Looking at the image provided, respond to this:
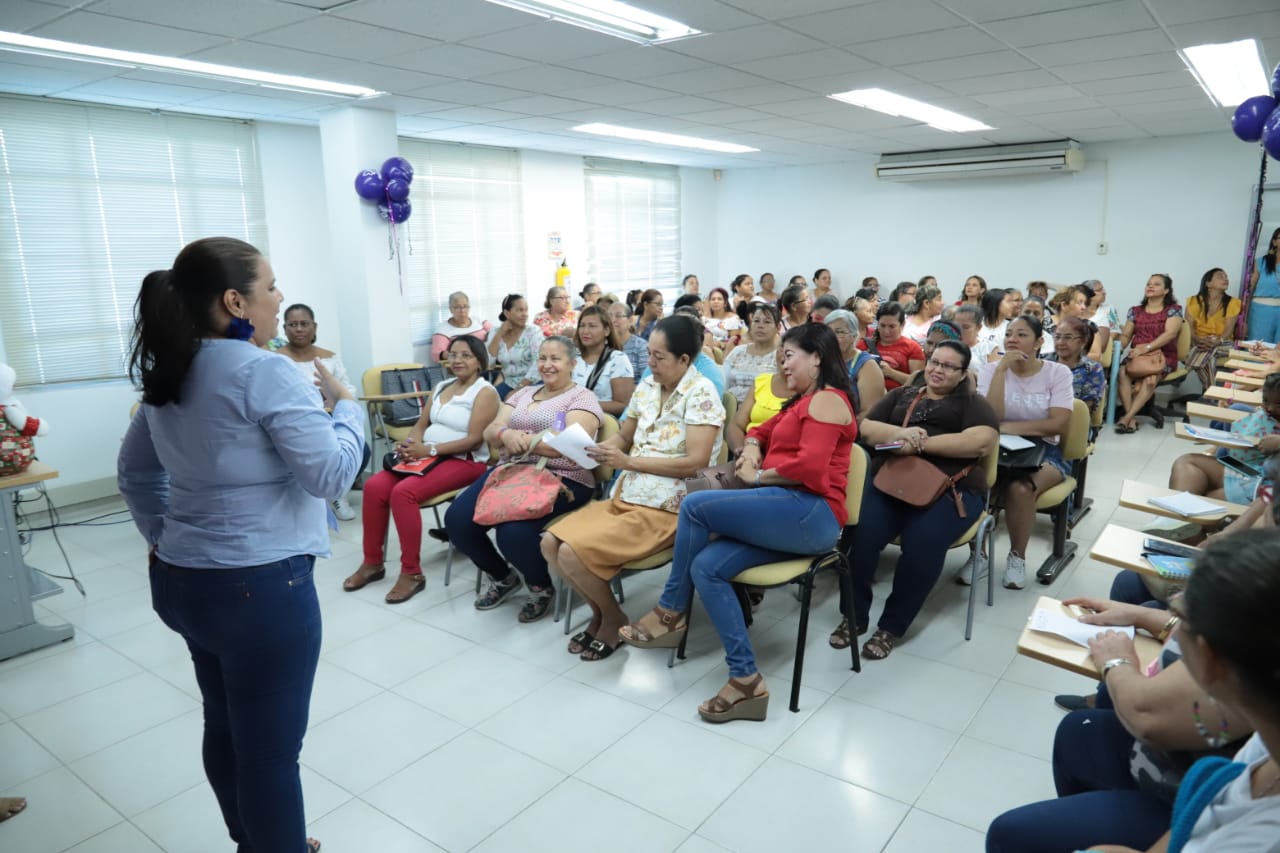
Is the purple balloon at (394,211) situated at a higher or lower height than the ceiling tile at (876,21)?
lower

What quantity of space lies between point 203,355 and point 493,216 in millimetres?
7093

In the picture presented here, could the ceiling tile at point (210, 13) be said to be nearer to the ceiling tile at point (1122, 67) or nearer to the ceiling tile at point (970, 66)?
the ceiling tile at point (970, 66)

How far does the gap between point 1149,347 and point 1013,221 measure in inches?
101

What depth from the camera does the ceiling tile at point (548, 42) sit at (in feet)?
12.8

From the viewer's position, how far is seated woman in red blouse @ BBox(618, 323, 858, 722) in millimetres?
2760

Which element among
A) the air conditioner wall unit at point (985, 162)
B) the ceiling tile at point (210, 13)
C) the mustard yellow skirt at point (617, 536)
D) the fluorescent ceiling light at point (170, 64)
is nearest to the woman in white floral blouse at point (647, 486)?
the mustard yellow skirt at point (617, 536)

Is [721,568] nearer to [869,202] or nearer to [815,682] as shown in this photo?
[815,682]

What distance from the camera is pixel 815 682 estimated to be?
119 inches

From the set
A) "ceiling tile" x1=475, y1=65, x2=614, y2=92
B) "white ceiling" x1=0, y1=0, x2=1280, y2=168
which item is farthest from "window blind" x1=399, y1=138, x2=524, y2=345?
"ceiling tile" x1=475, y1=65, x2=614, y2=92

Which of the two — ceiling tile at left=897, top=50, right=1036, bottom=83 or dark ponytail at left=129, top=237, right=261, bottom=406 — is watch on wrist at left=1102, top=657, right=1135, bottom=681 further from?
ceiling tile at left=897, top=50, right=1036, bottom=83

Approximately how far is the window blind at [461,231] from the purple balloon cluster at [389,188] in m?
1.00

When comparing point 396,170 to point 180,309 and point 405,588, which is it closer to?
point 405,588

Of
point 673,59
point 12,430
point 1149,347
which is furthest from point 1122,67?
point 12,430

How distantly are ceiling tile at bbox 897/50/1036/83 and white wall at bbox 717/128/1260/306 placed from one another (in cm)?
466
